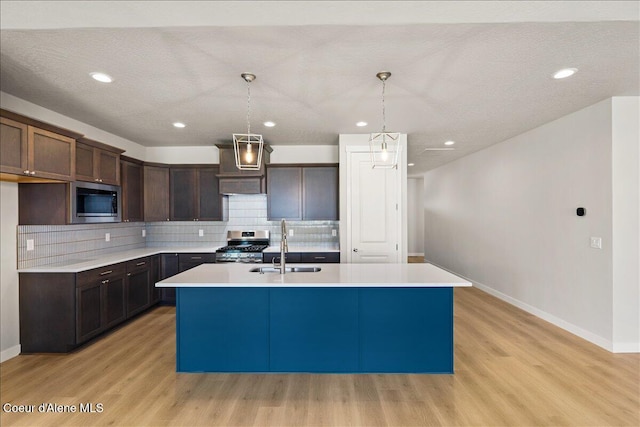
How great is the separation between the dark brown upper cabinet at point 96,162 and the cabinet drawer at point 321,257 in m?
2.70

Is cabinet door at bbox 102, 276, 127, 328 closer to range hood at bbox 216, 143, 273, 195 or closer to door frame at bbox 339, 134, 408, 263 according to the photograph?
range hood at bbox 216, 143, 273, 195

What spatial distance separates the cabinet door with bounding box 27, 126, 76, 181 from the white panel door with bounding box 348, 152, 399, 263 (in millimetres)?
3293

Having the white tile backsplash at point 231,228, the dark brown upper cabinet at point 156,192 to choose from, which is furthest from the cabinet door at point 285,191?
the dark brown upper cabinet at point 156,192

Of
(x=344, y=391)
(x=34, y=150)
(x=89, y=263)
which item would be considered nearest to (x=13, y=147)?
(x=34, y=150)

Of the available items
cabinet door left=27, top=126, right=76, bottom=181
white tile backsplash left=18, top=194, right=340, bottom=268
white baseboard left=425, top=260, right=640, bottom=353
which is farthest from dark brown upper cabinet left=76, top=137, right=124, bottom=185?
white baseboard left=425, top=260, right=640, bottom=353

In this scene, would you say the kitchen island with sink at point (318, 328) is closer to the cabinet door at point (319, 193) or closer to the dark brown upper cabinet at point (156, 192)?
the cabinet door at point (319, 193)

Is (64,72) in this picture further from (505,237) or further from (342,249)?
(505,237)

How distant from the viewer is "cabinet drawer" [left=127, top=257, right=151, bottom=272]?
4.12 metres

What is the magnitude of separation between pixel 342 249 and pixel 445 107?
2270 millimetres

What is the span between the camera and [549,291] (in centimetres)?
403

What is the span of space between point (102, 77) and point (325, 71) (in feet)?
6.12

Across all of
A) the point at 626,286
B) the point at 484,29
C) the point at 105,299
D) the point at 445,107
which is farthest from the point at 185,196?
the point at 626,286

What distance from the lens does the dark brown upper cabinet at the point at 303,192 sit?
195 inches

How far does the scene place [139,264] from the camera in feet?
14.1
